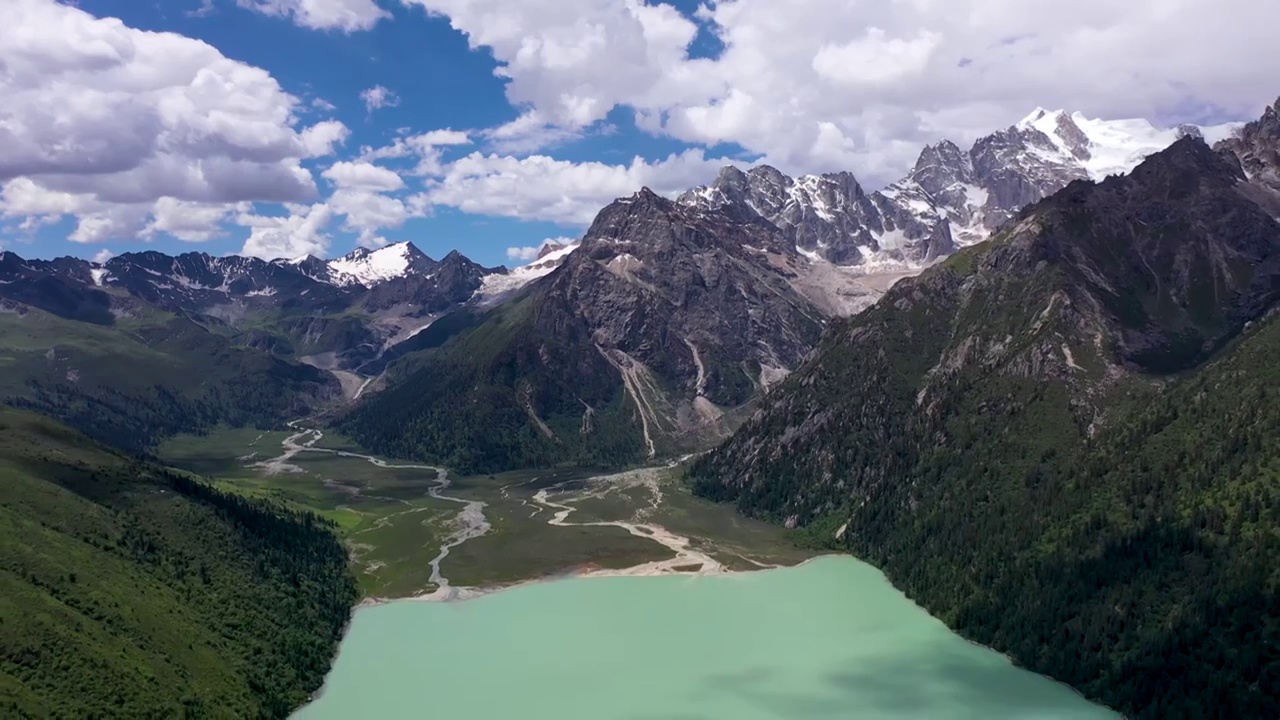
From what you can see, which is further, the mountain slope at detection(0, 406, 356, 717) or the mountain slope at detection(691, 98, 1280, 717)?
the mountain slope at detection(691, 98, 1280, 717)

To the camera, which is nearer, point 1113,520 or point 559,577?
point 1113,520

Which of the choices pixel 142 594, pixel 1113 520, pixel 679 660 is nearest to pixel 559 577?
pixel 679 660

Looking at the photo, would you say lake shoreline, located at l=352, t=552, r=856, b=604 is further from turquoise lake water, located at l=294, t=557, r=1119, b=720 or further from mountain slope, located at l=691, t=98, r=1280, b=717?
mountain slope, located at l=691, t=98, r=1280, b=717

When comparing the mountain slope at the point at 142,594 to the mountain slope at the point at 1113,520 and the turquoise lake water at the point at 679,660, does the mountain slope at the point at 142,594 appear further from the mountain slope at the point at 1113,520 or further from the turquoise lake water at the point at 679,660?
the mountain slope at the point at 1113,520

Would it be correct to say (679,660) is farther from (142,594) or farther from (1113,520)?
(142,594)

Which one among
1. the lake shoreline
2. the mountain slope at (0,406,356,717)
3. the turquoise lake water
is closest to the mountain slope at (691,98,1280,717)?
the turquoise lake water

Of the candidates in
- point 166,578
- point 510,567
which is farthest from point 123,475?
point 510,567
